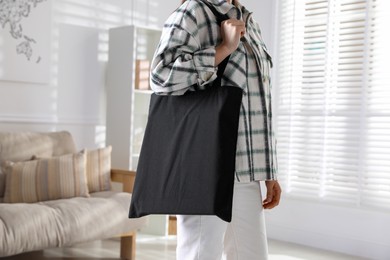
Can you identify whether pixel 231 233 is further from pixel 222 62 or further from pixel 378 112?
pixel 378 112

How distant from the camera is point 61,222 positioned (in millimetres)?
2785

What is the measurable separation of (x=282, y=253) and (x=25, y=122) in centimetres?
203

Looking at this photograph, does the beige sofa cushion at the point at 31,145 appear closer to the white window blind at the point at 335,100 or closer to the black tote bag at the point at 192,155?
the white window blind at the point at 335,100

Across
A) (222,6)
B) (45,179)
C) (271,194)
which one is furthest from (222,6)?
(45,179)

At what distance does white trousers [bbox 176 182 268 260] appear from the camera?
131 cm

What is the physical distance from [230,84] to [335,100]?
9.02 ft

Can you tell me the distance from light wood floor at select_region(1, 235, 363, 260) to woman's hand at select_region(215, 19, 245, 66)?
7.36 feet

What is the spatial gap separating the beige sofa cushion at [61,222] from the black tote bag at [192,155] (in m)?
1.44

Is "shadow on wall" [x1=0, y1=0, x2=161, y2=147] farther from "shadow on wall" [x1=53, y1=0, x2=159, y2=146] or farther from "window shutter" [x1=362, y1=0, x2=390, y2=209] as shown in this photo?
"window shutter" [x1=362, y1=0, x2=390, y2=209]

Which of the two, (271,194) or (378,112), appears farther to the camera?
(378,112)

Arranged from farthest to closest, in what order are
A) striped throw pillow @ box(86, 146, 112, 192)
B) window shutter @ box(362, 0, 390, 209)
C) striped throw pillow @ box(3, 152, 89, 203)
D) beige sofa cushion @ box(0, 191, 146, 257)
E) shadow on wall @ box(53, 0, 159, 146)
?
1. shadow on wall @ box(53, 0, 159, 146)
2. window shutter @ box(362, 0, 390, 209)
3. striped throw pillow @ box(86, 146, 112, 192)
4. striped throw pillow @ box(3, 152, 89, 203)
5. beige sofa cushion @ box(0, 191, 146, 257)

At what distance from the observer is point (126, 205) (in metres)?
3.17

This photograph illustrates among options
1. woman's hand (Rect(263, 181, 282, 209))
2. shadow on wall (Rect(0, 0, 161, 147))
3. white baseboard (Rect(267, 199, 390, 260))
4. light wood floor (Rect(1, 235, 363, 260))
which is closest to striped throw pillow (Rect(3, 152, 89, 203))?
light wood floor (Rect(1, 235, 363, 260))

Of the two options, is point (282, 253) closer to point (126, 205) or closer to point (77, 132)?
point (126, 205)
